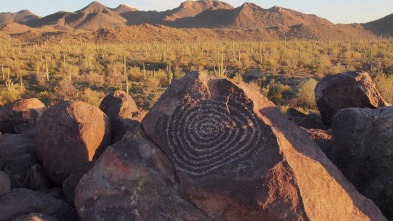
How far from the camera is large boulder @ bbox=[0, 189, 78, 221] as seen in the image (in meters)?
3.74

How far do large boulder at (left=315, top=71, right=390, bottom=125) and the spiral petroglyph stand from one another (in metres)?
3.75

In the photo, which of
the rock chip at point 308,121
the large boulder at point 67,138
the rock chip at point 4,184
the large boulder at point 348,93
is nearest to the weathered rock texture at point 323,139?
the large boulder at point 348,93

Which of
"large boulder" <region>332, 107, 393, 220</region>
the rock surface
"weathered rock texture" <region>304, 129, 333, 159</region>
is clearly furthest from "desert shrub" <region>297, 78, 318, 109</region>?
the rock surface

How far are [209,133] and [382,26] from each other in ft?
250

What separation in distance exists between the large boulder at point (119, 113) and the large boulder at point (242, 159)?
1.87m

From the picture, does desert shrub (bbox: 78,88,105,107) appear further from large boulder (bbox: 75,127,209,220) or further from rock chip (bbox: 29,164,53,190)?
large boulder (bbox: 75,127,209,220)

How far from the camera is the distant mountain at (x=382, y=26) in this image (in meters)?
65.6

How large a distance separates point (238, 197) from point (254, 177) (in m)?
0.24

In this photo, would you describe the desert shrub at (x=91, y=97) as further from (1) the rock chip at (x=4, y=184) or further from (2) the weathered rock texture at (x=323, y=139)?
(2) the weathered rock texture at (x=323, y=139)

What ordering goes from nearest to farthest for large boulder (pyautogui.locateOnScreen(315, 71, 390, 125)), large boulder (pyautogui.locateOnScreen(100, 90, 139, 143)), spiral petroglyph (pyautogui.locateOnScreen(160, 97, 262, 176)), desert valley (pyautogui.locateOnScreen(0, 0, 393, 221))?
desert valley (pyautogui.locateOnScreen(0, 0, 393, 221))
spiral petroglyph (pyautogui.locateOnScreen(160, 97, 262, 176))
large boulder (pyautogui.locateOnScreen(100, 90, 139, 143))
large boulder (pyautogui.locateOnScreen(315, 71, 390, 125))

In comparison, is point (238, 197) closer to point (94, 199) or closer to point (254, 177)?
point (254, 177)

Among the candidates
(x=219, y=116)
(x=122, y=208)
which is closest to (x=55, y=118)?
(x=122, y=208)

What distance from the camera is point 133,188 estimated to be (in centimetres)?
361

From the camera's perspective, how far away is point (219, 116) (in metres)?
3.79
